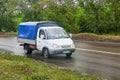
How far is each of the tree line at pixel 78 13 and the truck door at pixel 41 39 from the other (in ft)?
54.9

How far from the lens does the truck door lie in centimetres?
2014

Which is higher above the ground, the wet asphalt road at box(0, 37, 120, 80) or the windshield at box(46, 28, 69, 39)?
the windshield at box(46, 28, 69, 39)

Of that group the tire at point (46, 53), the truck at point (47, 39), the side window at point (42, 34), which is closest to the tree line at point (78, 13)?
the truck at point (47, 39)

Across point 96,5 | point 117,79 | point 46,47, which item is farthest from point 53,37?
point 96,5

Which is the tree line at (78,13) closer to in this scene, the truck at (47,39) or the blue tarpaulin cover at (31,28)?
the blue tarpaulin cover at (31,28)

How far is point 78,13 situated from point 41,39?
21.7 meters

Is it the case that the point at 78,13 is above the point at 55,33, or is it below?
below

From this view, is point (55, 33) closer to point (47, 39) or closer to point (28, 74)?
point (47, 39)

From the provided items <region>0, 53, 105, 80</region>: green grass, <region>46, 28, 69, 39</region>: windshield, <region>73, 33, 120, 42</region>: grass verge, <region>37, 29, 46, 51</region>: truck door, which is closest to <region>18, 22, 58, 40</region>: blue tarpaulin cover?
<region>37, 29, 46, 51</region>: truck door

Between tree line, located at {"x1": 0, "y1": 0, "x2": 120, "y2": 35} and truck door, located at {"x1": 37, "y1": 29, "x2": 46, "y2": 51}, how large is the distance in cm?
1674

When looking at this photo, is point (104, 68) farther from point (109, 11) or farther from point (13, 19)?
point (13, 19)

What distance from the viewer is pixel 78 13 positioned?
1641 inches

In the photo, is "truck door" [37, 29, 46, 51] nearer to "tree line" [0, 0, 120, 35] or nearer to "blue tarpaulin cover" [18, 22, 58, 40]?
"blue tarpaulin cover" [18, 22, 58, 40]

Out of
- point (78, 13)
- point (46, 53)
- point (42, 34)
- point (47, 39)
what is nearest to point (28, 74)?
point (46, 53)
